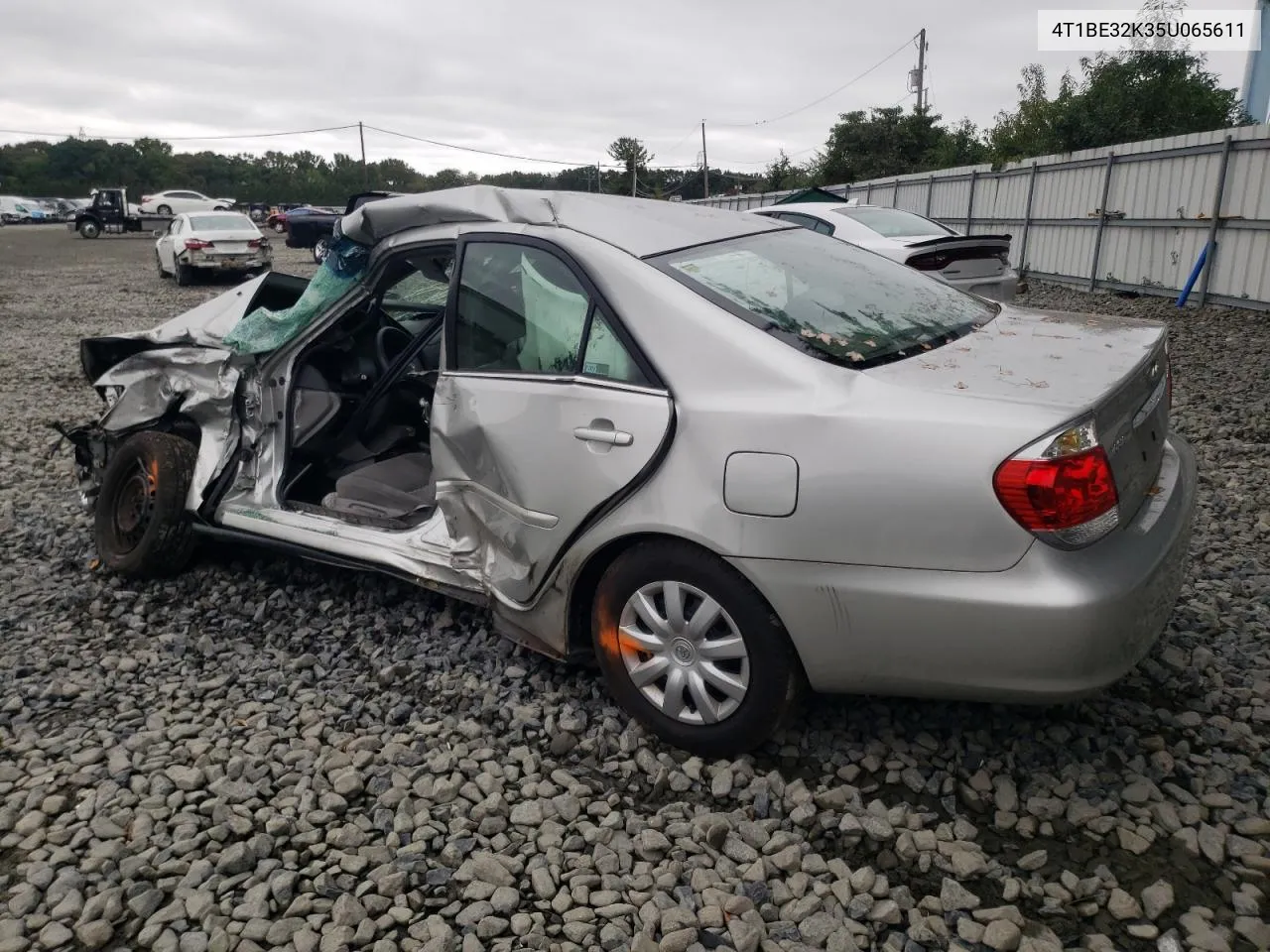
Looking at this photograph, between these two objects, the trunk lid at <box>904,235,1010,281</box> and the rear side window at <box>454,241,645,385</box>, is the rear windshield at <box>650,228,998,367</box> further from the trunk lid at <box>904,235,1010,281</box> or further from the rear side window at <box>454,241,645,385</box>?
the trunk lid at <box>904,235,1010,281</box>

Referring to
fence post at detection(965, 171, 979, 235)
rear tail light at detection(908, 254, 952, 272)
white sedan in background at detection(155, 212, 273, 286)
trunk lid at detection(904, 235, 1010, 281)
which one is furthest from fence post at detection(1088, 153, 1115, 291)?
white sedan in background at detection(155, 212, 273, 286)

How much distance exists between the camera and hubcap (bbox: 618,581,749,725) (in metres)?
2.67

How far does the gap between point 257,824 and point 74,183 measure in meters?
92.1

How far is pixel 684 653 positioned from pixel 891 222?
27.6ft

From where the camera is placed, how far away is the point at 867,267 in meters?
3.48

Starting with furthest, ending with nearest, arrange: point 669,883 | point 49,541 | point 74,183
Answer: point 74,183
point 49,541
point 669,883

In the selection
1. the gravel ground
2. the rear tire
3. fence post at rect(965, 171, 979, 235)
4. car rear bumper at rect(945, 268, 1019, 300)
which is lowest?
the gravel ground

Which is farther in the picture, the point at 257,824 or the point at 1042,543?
the point at 257,824

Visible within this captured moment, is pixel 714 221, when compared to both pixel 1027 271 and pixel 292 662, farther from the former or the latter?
pixel 1027 271

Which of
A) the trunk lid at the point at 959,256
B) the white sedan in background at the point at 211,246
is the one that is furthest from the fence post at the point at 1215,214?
the white sedan in background at the point at 211,246

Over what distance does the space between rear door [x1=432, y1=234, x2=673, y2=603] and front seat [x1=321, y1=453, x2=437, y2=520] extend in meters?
0.79

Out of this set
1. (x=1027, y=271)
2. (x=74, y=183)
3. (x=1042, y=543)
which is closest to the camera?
(x=1042, y=543)

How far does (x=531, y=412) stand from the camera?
9.76ft

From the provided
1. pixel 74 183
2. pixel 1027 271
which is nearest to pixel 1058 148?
pixel 1027 271
